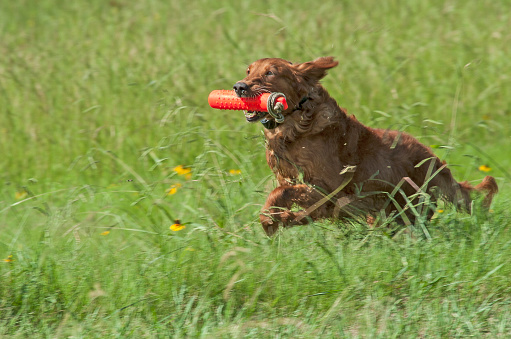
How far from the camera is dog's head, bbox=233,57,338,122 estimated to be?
3.67 meters

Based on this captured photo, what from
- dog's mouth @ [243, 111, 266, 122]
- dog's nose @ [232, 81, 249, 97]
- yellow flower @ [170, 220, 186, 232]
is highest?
dog's nose @ [232, 81, 249, 97]

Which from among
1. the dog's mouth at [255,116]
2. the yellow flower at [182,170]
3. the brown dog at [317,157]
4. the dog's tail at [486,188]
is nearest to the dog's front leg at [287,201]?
the brown dog at [317,157]

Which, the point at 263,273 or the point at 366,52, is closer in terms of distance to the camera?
the point at 263,273

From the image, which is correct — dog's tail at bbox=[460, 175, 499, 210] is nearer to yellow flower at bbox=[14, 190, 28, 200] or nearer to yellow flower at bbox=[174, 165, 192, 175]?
yellow flower at bbox=[174, 165, 192, 175]

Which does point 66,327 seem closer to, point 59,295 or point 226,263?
point 59,295

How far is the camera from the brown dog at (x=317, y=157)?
12.2 ft

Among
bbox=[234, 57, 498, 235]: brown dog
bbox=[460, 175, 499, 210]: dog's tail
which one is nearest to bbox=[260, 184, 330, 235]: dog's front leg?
bbox=[234, 57, 498, 235]: brown dog

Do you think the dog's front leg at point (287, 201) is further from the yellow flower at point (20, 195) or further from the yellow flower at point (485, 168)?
the yellow flower at point (20, 195)

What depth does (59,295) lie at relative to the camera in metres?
3.36

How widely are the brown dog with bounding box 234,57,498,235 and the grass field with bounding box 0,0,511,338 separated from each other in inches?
6.0

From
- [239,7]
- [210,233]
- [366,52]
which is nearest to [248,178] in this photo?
[210,233]

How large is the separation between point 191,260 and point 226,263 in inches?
7.8

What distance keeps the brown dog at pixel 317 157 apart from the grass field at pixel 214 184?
0.50 feet

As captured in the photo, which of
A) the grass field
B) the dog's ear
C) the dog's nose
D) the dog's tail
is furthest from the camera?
the dog's tail
